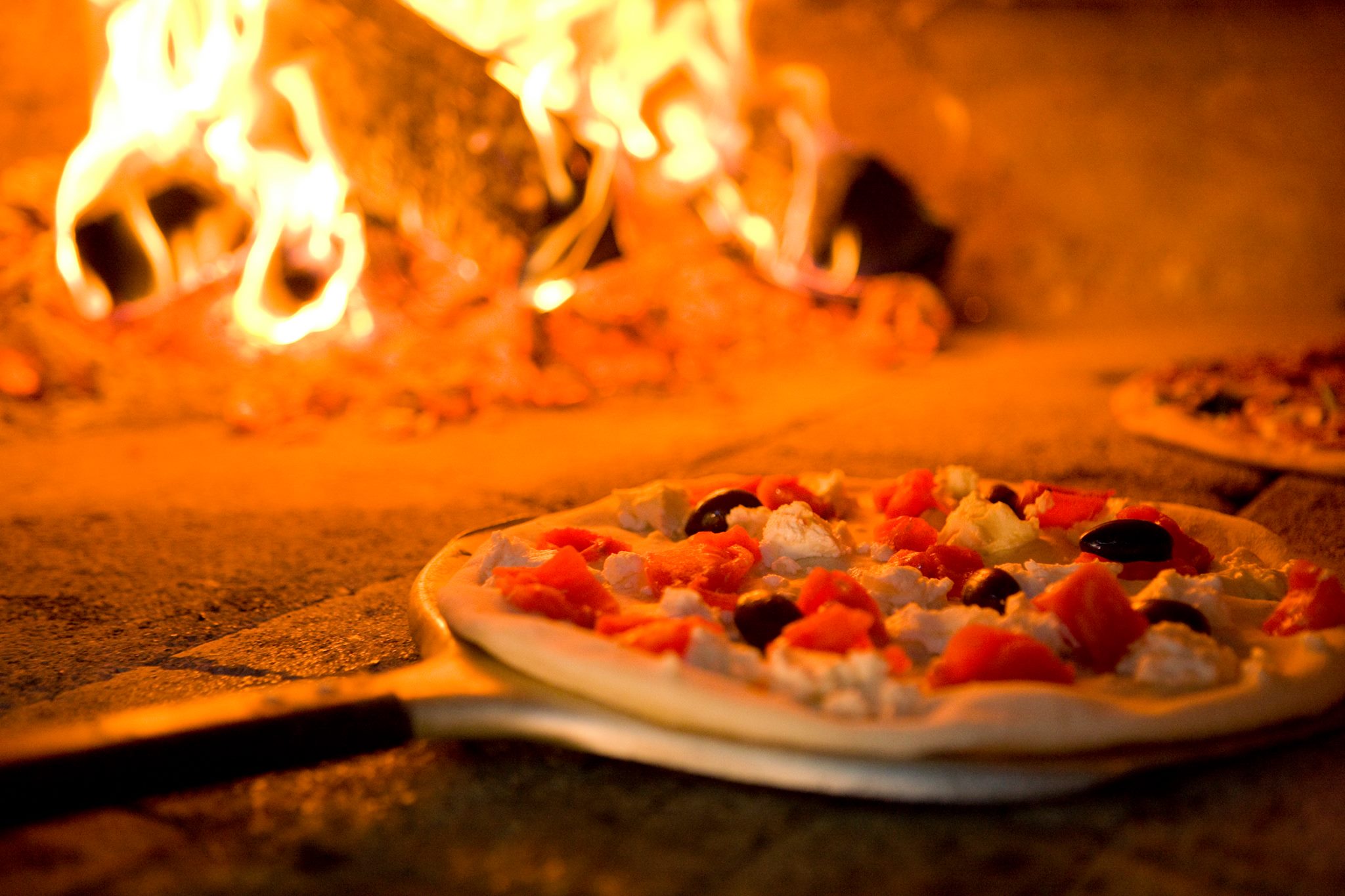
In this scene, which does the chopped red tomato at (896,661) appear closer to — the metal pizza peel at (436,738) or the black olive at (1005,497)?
the metal pizza peel at (436,738)

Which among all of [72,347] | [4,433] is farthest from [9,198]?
[4,433]

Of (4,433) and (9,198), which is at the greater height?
(9,198)

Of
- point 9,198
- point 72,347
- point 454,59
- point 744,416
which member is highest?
point 454,59

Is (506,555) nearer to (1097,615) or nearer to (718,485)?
(718,485)

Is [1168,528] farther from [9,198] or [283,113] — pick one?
[9,198]

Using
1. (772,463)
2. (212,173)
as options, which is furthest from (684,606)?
(212,173)

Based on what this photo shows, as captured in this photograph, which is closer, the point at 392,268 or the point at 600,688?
the point at 600,688

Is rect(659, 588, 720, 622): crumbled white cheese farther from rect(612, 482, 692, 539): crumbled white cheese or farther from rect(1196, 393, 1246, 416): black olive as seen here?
rect(1196, 393, 1246, 416): black olive
